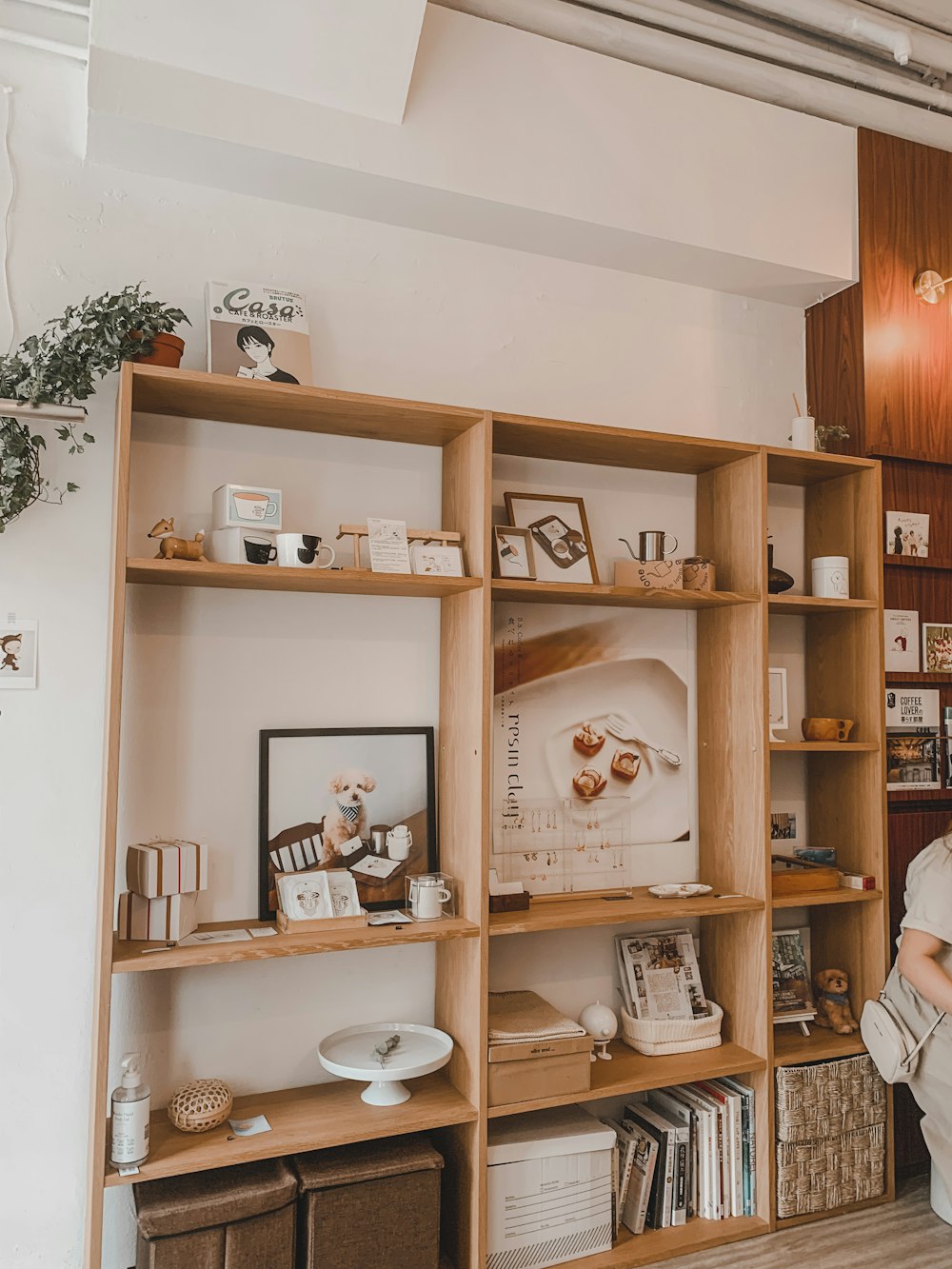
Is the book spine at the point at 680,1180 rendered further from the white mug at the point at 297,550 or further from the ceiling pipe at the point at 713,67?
the ceiling pipe at the point at 713,67

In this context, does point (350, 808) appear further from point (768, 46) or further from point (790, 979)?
point (768, 46)

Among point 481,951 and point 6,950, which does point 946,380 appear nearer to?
point 481,951

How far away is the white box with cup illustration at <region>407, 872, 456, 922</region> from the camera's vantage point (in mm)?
2486

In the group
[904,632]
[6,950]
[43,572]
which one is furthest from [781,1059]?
[43,572]

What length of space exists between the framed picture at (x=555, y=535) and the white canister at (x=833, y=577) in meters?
0.73

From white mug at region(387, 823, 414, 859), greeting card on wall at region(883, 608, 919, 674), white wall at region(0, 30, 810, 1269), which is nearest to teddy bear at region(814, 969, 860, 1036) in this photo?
greeting card on wall at region(883, 608, 919, 674)

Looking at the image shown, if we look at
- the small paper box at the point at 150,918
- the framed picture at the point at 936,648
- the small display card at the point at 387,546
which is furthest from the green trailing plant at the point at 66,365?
the framed picture at the point at 936,648

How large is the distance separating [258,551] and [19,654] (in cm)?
61

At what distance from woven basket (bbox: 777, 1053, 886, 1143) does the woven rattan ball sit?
5.03 ft

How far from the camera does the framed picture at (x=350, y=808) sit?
2541mm

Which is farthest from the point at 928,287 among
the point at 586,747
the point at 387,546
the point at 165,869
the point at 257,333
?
the point at 165,869

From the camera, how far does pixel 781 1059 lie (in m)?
2.79

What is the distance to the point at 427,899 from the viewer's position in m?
2.49

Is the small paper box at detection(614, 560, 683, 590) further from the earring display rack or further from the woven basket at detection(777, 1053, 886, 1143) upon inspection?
the woven basket at detection(777, 1053, 886, 1143)
